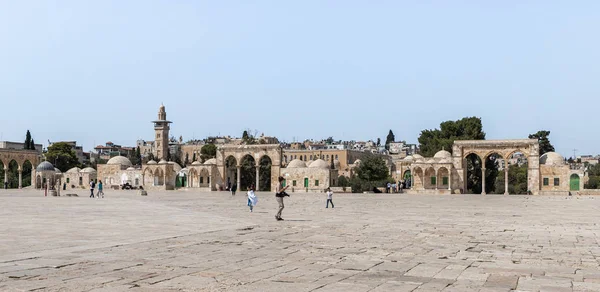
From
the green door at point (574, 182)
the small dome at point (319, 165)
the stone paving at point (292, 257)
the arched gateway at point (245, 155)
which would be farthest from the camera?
the small dome at point (319, 165)

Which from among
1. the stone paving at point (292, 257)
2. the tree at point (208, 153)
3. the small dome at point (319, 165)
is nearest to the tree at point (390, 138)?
the tree at point (208, 153)

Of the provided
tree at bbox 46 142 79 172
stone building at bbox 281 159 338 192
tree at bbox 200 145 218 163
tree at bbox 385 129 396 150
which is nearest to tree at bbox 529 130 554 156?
stone building at bbox 281 159 338 192

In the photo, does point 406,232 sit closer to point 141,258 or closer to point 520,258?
point 520,258

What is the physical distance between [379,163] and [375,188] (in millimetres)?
10881

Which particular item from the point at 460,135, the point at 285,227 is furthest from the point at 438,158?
the point at 285,227

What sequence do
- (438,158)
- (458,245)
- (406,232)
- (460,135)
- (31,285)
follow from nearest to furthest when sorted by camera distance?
(31,285), (458,245), (406,232), (438,158), (460,135)

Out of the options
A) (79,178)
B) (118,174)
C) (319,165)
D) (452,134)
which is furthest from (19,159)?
(452,134)

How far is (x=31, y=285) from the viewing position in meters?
6.44

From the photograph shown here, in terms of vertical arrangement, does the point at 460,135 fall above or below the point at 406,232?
above

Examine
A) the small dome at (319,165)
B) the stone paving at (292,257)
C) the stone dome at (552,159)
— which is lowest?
the stone paving at (292,257)

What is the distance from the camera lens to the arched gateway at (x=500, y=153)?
169 ft

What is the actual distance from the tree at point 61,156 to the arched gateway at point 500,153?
64.6 meters

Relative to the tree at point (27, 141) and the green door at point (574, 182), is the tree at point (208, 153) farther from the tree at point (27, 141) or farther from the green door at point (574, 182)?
the green door at point (574, 182)

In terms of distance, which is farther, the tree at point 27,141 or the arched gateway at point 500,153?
the tree at point 27,141
